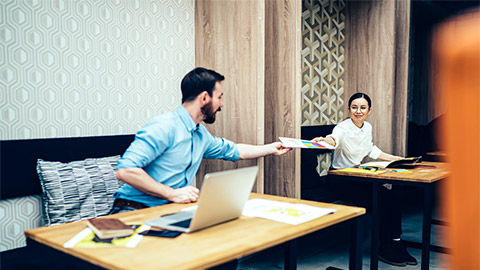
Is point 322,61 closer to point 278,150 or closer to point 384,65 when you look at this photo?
point 384,65

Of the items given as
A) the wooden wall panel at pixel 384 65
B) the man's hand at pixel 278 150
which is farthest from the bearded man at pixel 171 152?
the wooden wall panel at pixel 384 65

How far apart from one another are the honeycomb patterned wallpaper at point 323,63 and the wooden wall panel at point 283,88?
50.6 inches

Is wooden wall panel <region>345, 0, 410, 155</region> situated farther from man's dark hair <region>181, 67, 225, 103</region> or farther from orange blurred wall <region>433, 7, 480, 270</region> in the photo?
orange blurred wall <region>433, 7, 480, 270</region>

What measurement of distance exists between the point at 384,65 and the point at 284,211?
3.57 metres

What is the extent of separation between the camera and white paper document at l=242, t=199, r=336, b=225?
1.67 m

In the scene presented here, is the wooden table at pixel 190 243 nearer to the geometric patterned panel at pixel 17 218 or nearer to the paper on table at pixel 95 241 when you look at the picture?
the paper on table at pixel 95 241

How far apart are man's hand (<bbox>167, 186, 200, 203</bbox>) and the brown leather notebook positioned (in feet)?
1.70

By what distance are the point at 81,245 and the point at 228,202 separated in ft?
1.68

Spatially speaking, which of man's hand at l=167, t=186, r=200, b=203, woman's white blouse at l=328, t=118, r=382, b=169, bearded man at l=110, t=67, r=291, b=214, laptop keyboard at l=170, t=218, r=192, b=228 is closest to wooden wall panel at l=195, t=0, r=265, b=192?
bearded man at l=110, t=67, r=291, b=214

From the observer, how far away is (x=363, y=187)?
359 cm

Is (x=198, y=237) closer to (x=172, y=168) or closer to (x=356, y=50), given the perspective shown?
(x=172, y=168)

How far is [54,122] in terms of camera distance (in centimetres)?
268

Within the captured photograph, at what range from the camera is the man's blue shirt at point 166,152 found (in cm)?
210

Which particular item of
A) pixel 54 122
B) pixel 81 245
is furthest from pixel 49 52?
pixel 81 245
